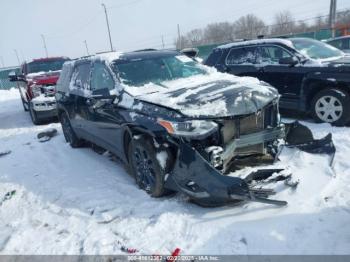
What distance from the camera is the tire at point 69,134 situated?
694cm

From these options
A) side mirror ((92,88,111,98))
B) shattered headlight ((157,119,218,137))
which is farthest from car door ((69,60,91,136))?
shattered headlight ((157,119,218,137))

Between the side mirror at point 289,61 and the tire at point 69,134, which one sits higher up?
the side mirror at point 289,61

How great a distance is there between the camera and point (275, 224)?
3.18 m

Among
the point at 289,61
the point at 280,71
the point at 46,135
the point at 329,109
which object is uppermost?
the point at 289,61

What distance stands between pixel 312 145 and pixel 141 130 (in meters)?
2.52

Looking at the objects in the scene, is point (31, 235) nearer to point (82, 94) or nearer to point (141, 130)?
point (141, 130)

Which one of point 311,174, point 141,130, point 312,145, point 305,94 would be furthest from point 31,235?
point 305,94

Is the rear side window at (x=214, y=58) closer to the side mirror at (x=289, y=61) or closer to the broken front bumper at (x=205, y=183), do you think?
the side mirror at (x=289, y=61)

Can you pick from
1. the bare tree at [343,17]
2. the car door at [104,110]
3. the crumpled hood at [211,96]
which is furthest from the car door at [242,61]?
the bare tree at [343,17]

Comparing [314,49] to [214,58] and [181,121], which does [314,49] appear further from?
[181,121]

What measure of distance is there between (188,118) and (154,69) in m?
1.67

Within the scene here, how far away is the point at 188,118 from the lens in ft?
11.5

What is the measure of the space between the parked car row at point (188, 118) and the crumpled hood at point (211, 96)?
0.01m

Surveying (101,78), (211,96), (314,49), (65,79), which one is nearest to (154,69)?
(101,78)
